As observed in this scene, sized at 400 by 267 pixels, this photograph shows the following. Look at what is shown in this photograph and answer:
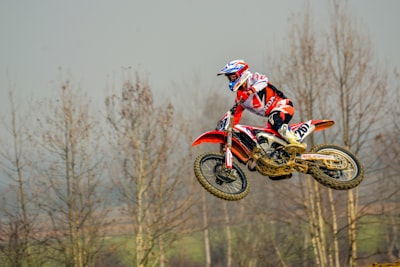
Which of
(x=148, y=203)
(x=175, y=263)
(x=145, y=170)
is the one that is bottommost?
(x=175, y=263)


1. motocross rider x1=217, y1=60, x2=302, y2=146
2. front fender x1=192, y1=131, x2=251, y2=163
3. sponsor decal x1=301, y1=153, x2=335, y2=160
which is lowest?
sponsor decal x1=301, y1=153, x2=335, y2=160

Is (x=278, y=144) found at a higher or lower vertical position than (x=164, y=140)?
lower

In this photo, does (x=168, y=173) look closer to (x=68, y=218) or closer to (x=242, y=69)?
(x=68, y=218)

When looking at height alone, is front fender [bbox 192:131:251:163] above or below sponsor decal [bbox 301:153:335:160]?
above

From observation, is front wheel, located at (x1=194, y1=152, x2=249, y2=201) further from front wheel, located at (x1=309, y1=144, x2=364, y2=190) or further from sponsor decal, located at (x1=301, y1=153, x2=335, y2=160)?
front wheel, located at (x1=309, y1=144, x2=364, y2=190)

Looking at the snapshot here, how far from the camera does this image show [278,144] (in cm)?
831

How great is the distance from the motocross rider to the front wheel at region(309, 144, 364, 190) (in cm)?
75

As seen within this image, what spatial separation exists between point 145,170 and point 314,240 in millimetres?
8069

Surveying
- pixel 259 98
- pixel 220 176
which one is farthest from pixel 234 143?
pixel 259 98

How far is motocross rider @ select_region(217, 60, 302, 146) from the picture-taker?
7.83m

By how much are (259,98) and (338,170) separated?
198 cm

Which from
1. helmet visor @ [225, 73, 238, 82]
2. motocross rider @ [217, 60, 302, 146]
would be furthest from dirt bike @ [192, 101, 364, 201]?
helmet visor @ [225, 73, 238, 82]

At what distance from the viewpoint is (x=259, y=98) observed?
8.23 metres

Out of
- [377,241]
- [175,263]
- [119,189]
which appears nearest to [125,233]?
[119,189]
